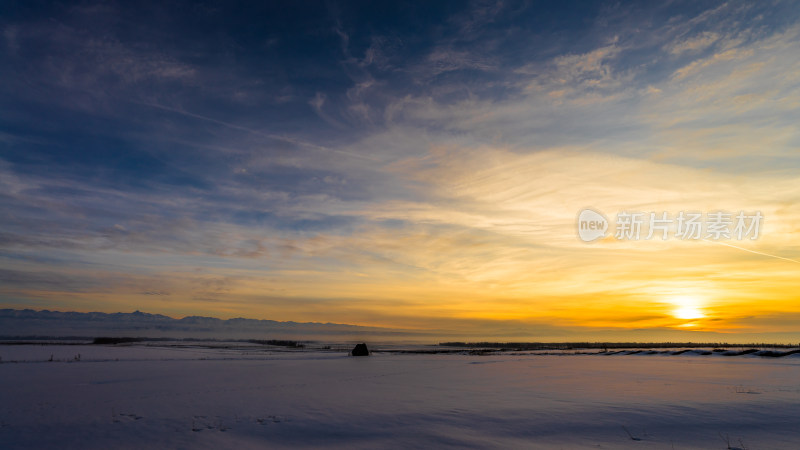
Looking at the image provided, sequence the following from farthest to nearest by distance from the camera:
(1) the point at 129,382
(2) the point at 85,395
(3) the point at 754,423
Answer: (1) the point at 129,382 < (2) the point at 85,395 < (3) the point at 754,423

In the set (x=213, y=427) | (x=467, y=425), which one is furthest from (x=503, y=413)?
(x=213, y=427)

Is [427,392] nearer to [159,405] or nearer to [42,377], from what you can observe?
[159,405]

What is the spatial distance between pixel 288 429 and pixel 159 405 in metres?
5.51

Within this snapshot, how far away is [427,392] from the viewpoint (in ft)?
51.8

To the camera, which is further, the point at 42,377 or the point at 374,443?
the point at 42,377

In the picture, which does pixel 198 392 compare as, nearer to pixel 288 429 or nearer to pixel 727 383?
pixel 288 429

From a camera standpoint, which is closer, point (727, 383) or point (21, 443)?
point (21, 443)

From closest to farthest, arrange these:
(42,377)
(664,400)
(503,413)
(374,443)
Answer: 1. (374,443)
2. (503,413)
3. (664,400)
4. (42,377)

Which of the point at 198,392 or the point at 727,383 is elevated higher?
the point at 727,383

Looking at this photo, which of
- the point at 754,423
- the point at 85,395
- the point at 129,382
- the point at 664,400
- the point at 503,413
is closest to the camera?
the point at 754,423

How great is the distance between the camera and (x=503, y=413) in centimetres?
1162

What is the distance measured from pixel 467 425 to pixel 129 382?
52.5 ft

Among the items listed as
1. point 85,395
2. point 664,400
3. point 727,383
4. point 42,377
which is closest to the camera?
point 664,400

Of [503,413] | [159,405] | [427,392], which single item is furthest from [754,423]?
[159,405]
